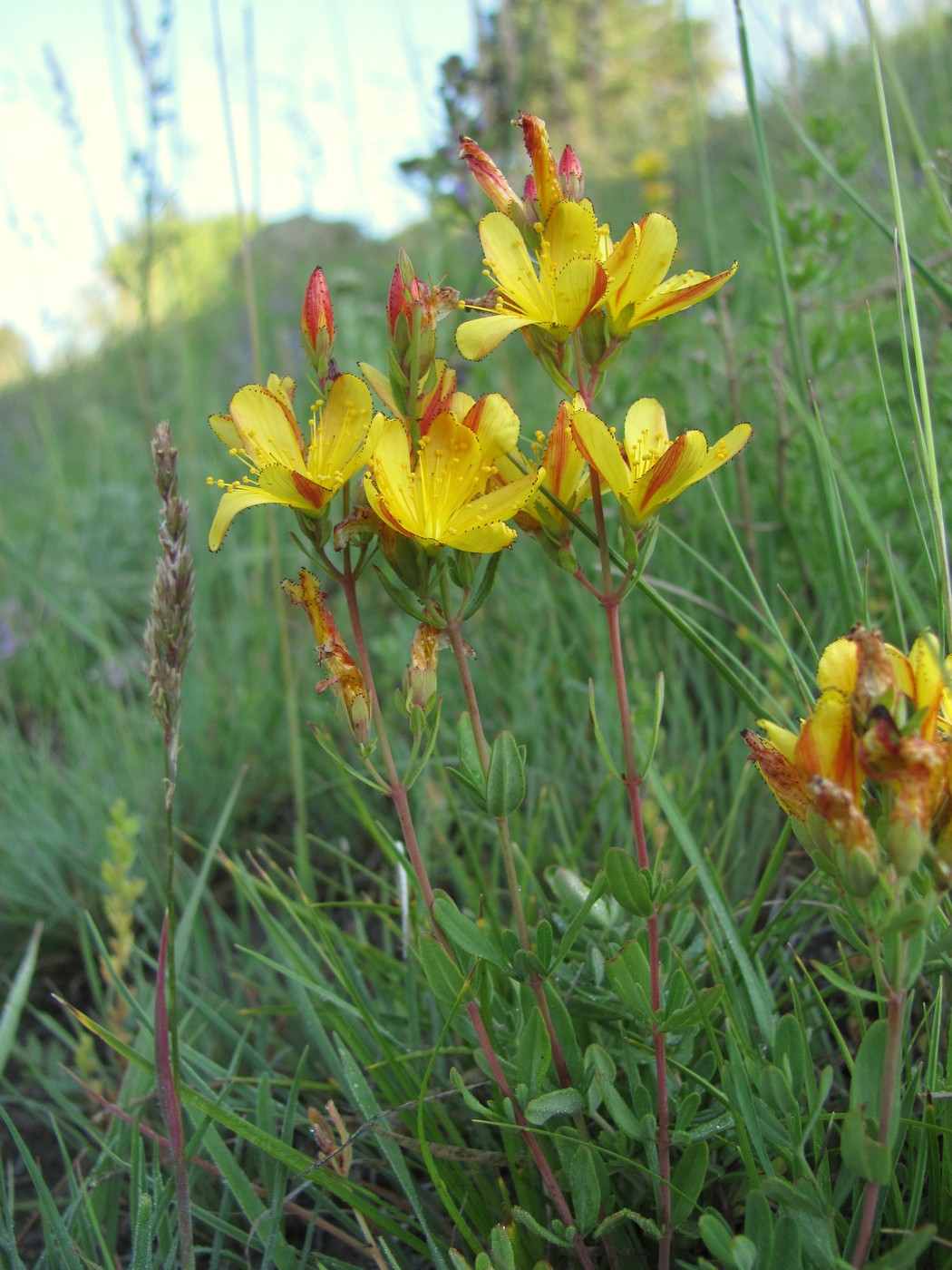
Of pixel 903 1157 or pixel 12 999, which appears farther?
pixel 12 999

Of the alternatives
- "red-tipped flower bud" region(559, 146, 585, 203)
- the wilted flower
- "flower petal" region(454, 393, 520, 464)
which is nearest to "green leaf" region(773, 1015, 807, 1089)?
the wilted flower

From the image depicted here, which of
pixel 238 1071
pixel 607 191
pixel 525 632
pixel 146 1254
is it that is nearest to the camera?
pixel 146 1254

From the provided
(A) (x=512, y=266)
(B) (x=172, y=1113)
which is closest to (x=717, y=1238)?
(B) (x=172, y=1113)

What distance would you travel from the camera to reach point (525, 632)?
2.14 m

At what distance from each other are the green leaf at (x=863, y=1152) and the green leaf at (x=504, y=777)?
14.5 inches

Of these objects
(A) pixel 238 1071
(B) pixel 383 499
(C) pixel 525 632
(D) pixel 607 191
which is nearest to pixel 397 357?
(B) pixel 383 499

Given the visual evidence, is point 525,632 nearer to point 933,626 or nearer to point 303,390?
point 933,626

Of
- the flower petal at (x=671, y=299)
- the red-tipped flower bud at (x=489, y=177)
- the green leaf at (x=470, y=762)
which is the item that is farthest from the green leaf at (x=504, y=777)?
the red-tipped flower bud at (x=489, y=177)

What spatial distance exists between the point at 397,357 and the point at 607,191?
5820 mm

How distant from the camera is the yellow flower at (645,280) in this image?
0.86 m

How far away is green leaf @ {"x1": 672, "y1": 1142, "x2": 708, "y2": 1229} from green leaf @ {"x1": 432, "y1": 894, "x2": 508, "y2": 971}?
0.79ft

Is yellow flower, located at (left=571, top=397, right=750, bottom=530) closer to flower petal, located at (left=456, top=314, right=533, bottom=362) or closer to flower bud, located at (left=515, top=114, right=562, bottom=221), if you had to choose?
flower petal, located at (left=456, top=314, right=533, bottom=362)

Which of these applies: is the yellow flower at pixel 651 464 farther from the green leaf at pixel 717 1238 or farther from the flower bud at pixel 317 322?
the green leaf at pixel 717 1238

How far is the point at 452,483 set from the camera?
87cm
